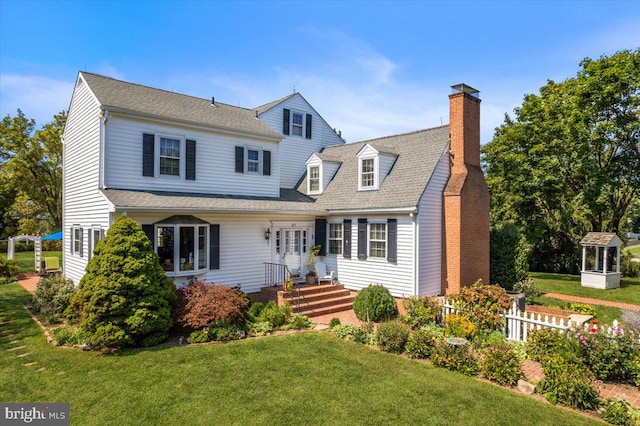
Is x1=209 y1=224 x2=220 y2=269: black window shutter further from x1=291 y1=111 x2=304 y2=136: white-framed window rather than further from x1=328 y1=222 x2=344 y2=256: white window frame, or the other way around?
x1=291 y1=111 x2=304 y2=136: white-framed window

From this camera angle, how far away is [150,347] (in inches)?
381

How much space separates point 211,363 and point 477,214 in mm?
11896

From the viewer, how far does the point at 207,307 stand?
1068 cm

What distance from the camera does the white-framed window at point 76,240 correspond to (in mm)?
14727

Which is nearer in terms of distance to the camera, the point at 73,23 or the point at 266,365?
the point at 266,365

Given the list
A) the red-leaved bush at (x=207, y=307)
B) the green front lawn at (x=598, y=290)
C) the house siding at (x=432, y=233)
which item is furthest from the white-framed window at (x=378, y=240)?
the green front lawn at (x=598, y=290)

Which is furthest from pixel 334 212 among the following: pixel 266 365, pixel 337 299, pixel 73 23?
pixel 73 23

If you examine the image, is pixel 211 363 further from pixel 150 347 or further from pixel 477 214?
pixel 477 214

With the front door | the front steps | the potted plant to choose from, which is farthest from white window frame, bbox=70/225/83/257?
the potted plant

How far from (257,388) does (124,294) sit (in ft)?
15.7

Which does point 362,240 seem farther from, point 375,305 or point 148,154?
point 148,154

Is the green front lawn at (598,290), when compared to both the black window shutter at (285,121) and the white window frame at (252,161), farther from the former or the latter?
the black window shutter at (285,121)

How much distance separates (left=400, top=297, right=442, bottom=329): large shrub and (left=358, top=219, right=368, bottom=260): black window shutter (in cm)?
323

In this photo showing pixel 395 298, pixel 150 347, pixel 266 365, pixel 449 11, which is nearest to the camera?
pixel 266 365
